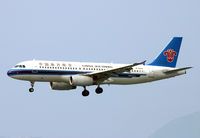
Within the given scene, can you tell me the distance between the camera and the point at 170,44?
3019 inches

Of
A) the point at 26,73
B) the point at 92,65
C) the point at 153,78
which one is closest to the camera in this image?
the point at 26,73

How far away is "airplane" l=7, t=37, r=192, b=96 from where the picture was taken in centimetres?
6419

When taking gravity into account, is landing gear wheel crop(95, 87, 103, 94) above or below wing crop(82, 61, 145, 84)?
below

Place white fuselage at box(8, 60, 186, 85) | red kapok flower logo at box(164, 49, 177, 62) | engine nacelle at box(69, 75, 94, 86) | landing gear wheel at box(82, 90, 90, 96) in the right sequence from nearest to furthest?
white fuselage at box(8, 60, 186, 85)
engine nacelle at box(69, 75, 94, 86)
landing gear wheel at box(82, 90, 90, 96)
red kapok flower logo at box(164, 49, 177, 62)

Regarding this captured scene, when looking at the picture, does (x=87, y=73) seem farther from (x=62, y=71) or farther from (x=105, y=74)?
(x=62, y=71)

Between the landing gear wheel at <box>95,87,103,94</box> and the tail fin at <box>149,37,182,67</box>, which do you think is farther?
the tail fin at <box>149,37,182,67</box>

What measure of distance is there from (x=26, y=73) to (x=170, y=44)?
24524 millimetres

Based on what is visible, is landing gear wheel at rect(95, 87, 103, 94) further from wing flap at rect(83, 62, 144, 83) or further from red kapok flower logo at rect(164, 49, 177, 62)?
red kapok flower logo at rect(164, 49, 177, 62)

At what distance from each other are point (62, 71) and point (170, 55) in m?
19.1

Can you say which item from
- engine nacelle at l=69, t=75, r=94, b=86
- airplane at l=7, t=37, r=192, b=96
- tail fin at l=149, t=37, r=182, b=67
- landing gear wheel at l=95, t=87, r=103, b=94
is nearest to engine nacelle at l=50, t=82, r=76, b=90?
airplane at l=7, t=37, r=192, b=96

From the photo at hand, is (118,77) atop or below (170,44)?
below

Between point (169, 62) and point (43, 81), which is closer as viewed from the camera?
point (43, 81)

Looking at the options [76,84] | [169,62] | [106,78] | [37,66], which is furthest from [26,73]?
[169,62]

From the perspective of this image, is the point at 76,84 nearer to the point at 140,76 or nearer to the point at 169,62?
the point at 140,76
